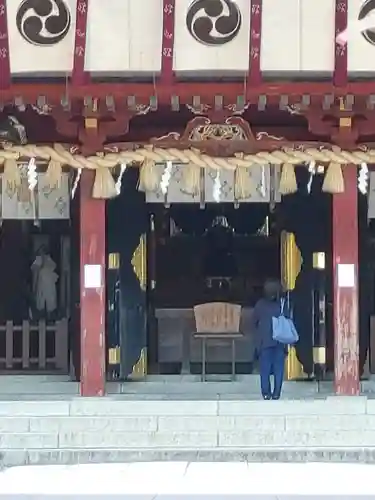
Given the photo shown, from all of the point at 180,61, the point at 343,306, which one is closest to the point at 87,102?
the point at 180,61

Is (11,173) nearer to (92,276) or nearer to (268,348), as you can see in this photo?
(92,276)

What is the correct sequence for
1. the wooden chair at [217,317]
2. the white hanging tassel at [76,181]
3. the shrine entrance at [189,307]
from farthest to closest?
the wooden chair at [217,317], the shrine entrance at [189,307], the white hanging tassel at [76,181]

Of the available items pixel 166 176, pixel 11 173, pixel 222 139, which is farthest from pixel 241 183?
pixel 11 173

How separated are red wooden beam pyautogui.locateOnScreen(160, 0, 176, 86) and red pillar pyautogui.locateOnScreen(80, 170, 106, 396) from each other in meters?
1.78

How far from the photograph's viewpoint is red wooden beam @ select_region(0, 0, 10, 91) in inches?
427

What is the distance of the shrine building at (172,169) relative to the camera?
428 inches

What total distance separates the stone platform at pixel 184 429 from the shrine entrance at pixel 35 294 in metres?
2.30

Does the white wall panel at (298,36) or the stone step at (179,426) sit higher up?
the white wall panel at (298,36)

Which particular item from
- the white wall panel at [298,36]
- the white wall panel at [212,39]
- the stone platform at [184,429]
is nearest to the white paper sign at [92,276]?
the stone platform at [184,429]

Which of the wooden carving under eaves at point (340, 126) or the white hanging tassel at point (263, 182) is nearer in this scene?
the wooden carving under eaves at point (340, 126)

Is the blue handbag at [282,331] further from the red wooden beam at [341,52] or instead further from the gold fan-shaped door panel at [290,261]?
the red wooden beam at [341,52]

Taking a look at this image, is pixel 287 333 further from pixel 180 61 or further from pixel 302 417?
pixel 180 61

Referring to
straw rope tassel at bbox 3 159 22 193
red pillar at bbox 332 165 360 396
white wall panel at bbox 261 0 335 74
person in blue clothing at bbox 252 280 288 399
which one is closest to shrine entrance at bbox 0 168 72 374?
straw rope tassel at bbox 3 159 22 193

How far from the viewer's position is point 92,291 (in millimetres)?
11719
